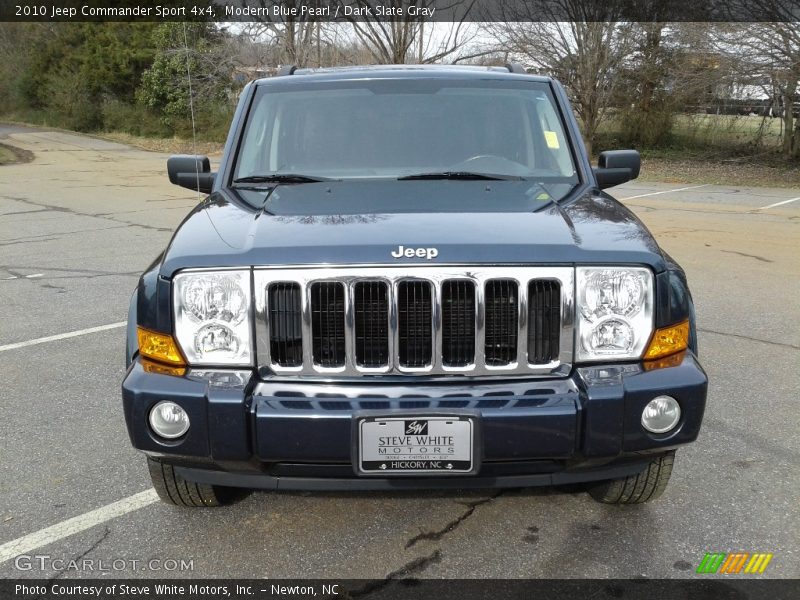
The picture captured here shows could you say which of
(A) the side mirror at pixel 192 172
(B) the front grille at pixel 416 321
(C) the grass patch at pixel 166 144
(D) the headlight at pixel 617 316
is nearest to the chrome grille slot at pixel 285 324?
(B) the front grille at pixel 416 321

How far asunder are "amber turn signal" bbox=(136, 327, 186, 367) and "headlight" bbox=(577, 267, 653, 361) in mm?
1400

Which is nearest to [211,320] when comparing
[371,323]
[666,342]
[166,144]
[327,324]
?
[327,324]

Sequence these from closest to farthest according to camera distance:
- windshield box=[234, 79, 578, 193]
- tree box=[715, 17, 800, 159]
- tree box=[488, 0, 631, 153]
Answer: windshield box=[234, 79, 578, 193] < tree box=[715, 17, 800, 159] < tree box=[488, 0, 631, 153]

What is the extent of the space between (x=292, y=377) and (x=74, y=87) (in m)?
41.3

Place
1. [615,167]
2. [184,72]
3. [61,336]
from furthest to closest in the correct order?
[184,72] → [61,336] → [615,167]

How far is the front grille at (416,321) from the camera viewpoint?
2.68 m

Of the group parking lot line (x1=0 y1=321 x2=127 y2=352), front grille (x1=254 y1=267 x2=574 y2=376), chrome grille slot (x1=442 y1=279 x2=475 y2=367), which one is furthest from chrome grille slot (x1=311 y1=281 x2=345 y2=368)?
parking lot line (x1=0 y1=321 x2=127 y2=352)

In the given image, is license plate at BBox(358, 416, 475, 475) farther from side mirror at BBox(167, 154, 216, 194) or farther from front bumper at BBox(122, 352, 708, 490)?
side mirror at BBox(167, 154, 216, 194)

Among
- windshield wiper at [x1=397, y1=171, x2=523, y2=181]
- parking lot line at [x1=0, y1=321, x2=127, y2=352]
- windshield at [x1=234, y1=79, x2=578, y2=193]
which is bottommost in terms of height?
parking lot line at [x1=0, y1=321, x2=127, y2=352]

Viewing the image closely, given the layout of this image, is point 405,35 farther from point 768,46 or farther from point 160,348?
point 160,348

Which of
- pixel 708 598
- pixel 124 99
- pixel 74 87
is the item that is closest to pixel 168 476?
→ pixel 708 598

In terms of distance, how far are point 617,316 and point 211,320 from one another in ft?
4.64

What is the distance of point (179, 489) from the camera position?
312 cm

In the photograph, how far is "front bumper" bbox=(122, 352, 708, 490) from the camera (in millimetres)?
2572
